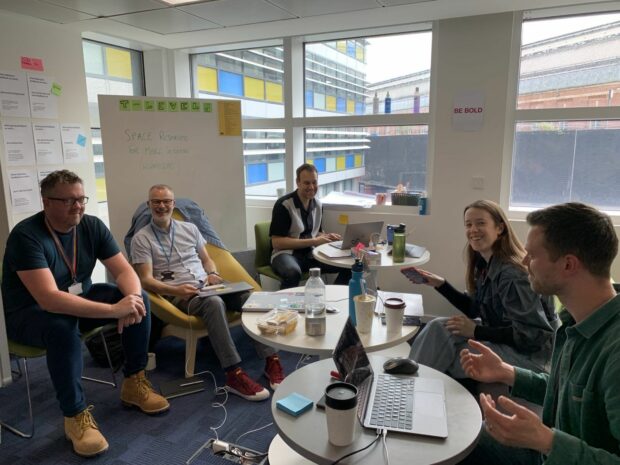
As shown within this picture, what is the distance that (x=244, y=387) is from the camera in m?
2.54

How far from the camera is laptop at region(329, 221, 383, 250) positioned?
309 cm

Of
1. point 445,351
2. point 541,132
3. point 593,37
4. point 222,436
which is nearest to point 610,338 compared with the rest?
point 445,351

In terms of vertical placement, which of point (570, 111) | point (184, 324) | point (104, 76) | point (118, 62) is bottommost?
point (184, 324)

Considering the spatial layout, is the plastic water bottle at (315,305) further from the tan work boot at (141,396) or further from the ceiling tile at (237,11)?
the ceiling tile at (237,11)

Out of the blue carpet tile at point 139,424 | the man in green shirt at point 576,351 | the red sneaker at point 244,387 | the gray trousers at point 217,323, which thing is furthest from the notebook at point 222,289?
the man in green shirt at point 576,351

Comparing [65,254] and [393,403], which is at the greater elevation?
[65,254]

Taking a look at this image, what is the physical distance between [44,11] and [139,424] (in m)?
2.86

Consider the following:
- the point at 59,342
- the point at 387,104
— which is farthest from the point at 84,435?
Result: the point at 387,104

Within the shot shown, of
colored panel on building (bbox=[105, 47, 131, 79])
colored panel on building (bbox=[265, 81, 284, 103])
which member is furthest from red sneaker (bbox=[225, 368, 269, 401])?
colored panel on building (bbox=[105, 47, 131, 79])

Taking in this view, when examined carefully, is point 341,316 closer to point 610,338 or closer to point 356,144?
point 610,338

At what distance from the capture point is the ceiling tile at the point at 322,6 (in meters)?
2.97

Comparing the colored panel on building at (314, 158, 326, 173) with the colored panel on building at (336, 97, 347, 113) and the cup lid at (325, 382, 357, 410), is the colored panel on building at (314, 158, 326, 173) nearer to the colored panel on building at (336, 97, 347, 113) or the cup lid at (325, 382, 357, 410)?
the colored panel on building at (336, 97, 347, 113)

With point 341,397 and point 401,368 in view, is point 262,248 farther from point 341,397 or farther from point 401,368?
point 341,397

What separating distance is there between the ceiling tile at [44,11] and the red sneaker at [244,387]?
2741 millimetres
